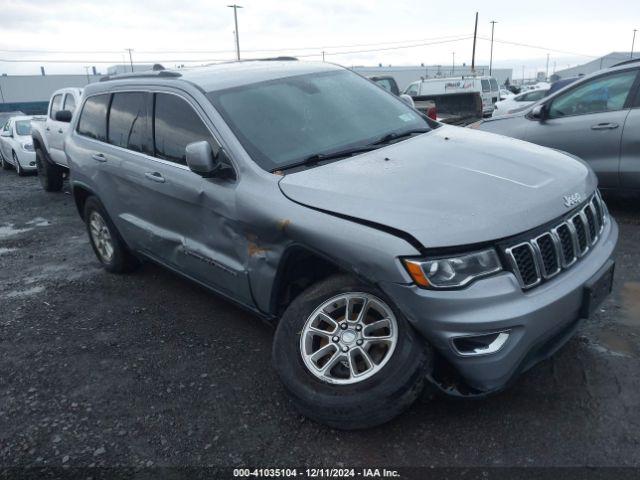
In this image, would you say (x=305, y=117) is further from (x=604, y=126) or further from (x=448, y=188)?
(x=604, y=126)

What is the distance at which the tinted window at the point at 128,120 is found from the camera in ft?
13.7

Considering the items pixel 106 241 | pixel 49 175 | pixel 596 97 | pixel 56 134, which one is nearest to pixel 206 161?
pixel 106 241

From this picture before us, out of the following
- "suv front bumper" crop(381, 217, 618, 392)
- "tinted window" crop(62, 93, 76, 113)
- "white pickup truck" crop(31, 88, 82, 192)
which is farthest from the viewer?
"tinted window" crop(62, 93, 76, 113)

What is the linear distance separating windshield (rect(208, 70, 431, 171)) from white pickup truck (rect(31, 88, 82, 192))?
7.62 meters

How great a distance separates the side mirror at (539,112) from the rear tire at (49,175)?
8865mm

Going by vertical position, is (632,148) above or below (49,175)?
above

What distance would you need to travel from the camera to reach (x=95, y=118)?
4973 millimetres

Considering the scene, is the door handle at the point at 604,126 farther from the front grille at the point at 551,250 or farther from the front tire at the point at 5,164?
the front tire at the point at 5,164

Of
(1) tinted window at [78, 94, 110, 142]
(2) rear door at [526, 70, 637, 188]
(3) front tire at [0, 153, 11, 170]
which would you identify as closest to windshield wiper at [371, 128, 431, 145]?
(1) tinted window at [78, 94, 110, 142]

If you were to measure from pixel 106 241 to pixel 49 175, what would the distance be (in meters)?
6.53

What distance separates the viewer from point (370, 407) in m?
2.60

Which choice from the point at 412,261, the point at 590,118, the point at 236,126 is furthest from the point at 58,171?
the point at 412,261

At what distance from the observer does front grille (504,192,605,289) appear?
2502 millimetres

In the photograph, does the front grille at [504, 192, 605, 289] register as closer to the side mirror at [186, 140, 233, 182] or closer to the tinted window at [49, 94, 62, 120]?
the side mirror at [186, 140, 233, 182]
